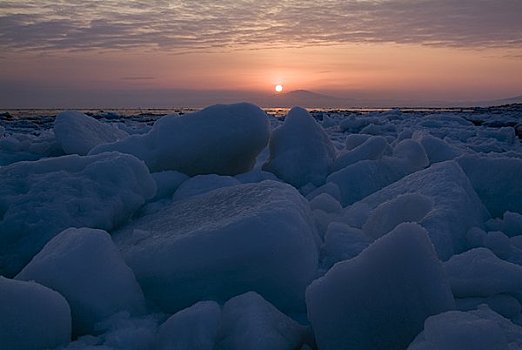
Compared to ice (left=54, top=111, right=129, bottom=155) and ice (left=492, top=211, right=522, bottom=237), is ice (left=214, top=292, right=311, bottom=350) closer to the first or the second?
ice (left=492, top=211, right=522, bottom=237)

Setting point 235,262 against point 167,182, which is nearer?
point 235,262

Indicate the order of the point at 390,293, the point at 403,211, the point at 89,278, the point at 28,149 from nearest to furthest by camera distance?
the point at 390,293 < the point at 89,278 < the point at 403,211 < the point at 28,149

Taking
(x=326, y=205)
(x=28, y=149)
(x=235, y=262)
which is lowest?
(x=28, y=149)

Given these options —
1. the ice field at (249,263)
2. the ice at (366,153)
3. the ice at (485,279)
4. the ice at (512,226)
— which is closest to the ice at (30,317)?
the ice field at (249,263)

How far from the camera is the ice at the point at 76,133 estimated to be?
4.38 metres

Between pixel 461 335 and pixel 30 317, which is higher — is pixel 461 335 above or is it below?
above

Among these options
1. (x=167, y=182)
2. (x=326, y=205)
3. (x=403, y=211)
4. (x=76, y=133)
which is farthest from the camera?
(x=76, y=133)

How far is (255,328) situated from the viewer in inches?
53.8

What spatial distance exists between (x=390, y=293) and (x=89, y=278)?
0.95 metres

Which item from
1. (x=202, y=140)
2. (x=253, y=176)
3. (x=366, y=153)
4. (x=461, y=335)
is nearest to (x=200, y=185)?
(x=202, y=140)

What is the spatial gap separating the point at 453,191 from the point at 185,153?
6.27 ft

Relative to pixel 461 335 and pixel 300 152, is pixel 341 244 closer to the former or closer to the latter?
pixel 461 335

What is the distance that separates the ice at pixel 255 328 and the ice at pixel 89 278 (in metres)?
0.39

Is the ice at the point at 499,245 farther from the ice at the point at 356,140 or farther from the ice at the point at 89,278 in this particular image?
the ice at the point at 356,140
